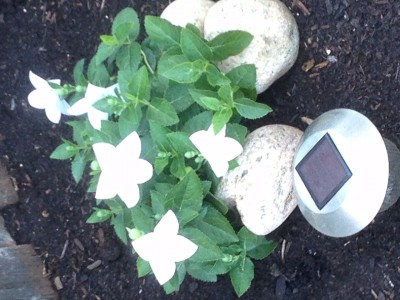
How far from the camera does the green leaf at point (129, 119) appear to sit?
168cm

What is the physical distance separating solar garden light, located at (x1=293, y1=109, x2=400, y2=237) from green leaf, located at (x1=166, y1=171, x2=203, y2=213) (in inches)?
8.8

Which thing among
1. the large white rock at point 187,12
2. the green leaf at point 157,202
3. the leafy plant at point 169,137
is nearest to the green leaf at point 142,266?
the leafy plant at point 169,137

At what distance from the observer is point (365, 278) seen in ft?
6.05

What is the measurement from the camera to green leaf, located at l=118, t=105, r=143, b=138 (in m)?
1.68

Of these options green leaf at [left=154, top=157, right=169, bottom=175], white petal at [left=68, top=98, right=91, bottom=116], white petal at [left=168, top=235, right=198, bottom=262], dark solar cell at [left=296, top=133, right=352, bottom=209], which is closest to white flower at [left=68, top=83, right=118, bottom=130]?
white petal at [left=68, top=98, right=91, bottom=116]

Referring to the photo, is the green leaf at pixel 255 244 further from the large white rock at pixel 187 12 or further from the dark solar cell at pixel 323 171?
the large white rock at pixel 187 12

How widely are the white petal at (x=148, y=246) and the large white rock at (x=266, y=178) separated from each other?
0.33 meters

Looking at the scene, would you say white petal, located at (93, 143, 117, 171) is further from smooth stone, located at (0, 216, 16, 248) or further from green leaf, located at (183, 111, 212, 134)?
smooth stone, located at (0, 216, 16, 248)

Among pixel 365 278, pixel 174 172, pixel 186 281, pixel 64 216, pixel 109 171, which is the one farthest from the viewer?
pixel 64 216

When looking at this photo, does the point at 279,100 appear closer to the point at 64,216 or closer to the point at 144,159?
the point at 144,159

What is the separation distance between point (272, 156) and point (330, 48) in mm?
339

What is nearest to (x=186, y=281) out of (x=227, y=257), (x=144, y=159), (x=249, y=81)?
(x=227, y=257)

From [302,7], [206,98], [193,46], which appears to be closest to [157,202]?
[206,98]

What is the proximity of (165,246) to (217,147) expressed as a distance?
264 mm
